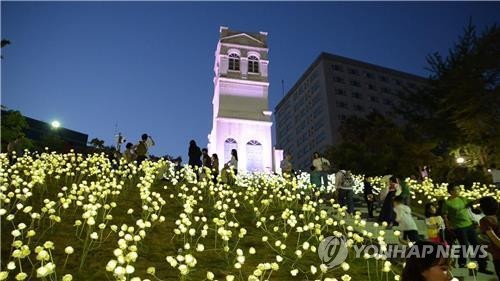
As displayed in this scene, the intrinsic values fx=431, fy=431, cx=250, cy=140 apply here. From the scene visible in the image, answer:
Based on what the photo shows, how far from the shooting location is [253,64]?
3600 cm

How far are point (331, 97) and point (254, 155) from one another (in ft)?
166

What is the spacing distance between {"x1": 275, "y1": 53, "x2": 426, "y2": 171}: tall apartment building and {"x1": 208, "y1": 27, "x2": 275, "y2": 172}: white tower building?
4053 cm

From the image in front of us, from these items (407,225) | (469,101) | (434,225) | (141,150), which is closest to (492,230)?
(434,225)

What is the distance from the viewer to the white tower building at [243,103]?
31781 millimetres

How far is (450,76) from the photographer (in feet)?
93.8

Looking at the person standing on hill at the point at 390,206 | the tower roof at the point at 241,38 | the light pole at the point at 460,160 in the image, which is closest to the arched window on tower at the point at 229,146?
the tower roof at the point at 241,38

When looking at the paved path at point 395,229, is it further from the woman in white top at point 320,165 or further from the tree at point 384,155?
the tree at point 384,155

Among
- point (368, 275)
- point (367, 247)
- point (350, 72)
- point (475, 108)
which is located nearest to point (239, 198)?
point (367, 247)

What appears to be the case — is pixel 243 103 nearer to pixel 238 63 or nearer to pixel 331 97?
pixel 238 63

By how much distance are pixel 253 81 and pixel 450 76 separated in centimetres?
1441

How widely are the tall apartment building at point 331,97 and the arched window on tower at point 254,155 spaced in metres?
43.5

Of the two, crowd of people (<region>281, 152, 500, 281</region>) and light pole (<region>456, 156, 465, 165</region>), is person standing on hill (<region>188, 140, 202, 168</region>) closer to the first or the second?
crowd of people (<region>281, 152, 500, 281</region>)

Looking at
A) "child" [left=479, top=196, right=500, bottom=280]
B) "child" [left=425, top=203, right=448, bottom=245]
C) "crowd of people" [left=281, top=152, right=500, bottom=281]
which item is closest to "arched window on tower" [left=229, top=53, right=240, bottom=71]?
"crowd of people" [left=281, top=152, right=500, bottom=281]

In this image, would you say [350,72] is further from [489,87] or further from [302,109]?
[489,87]
